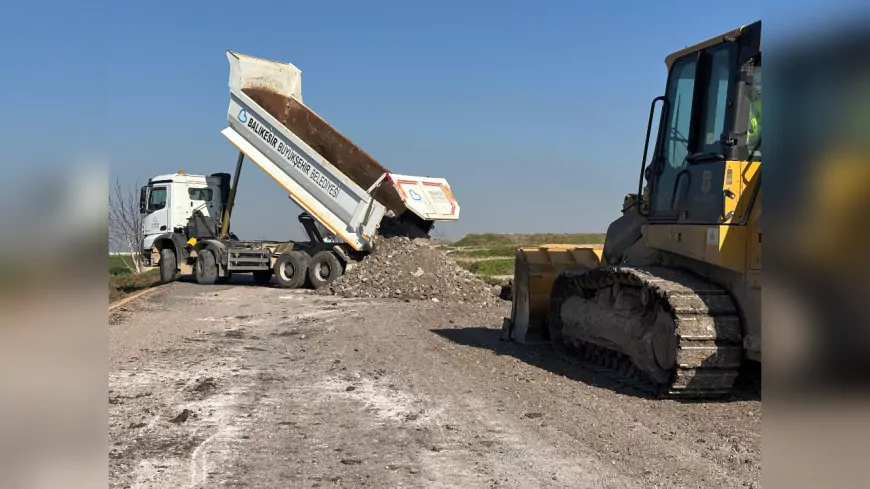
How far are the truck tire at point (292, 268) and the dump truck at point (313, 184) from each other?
0.03 metres

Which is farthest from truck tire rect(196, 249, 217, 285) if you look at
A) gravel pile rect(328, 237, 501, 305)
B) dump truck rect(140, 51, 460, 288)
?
gravel pile rect(328, 237, 501, 305)

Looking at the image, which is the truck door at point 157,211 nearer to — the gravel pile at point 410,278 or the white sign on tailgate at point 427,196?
the gravel pile at point 410,278

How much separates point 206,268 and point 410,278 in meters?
6.39

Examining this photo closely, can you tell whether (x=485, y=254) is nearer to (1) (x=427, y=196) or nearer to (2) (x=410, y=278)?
(1) (x=427, y=196)

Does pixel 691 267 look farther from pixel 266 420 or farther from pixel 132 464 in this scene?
pixel 132 464

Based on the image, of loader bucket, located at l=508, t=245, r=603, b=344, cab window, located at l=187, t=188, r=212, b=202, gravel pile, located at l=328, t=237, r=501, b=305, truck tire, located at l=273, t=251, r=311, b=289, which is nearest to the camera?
loader bucket, located at l=508, t=245, r=603, b=344

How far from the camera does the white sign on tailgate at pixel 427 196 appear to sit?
1745 centimetres

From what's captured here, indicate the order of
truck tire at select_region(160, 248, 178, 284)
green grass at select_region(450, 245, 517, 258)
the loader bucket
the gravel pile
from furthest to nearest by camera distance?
green grass at select_region(450, 245, 517, 258) < truck tire at select_region(160, 248, 178, 284) < the gravel pile < the loader bucket

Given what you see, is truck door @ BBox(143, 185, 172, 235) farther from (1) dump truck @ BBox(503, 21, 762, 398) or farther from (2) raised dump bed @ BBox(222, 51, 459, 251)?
(1) dump truck @ BBox(503, 21, 762, 398)

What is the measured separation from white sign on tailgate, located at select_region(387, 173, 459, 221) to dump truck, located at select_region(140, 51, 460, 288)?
0.03m

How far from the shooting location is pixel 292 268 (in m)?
18.9

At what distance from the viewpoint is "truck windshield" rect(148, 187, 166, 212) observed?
2109cm

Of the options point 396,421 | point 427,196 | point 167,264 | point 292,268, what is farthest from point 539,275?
point 167,264
